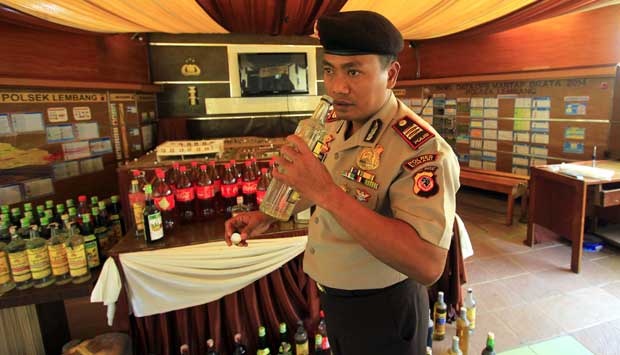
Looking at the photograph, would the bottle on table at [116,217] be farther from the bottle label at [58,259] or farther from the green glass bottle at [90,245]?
the bottle label at [58,259]

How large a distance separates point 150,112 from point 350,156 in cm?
480

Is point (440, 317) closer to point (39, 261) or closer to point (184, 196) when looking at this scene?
point (184, 196)

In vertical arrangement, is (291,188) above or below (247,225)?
above

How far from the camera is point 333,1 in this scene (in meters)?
3.27

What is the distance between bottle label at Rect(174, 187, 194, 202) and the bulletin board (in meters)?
4.60

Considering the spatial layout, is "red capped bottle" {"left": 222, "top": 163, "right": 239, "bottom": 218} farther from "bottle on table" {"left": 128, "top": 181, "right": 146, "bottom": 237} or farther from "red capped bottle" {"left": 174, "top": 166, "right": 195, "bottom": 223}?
"bottle on table" {"left": 128, "top": 181, "right": 146, "bottom": 237}

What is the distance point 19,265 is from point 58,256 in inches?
6.9

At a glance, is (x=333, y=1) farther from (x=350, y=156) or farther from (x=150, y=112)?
(x=150, y=112)

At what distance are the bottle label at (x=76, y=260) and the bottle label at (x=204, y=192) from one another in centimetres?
Answer: 66

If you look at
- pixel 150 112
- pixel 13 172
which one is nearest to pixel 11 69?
pixel 13 172

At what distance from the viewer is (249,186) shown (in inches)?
89.0

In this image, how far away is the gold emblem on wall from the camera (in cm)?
541

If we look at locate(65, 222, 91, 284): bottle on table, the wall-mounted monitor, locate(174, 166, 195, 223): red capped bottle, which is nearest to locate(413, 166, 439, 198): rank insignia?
locate(174, 166, 195, 223): red capped bottle

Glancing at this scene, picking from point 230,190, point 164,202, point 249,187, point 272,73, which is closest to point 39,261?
point 164,202
